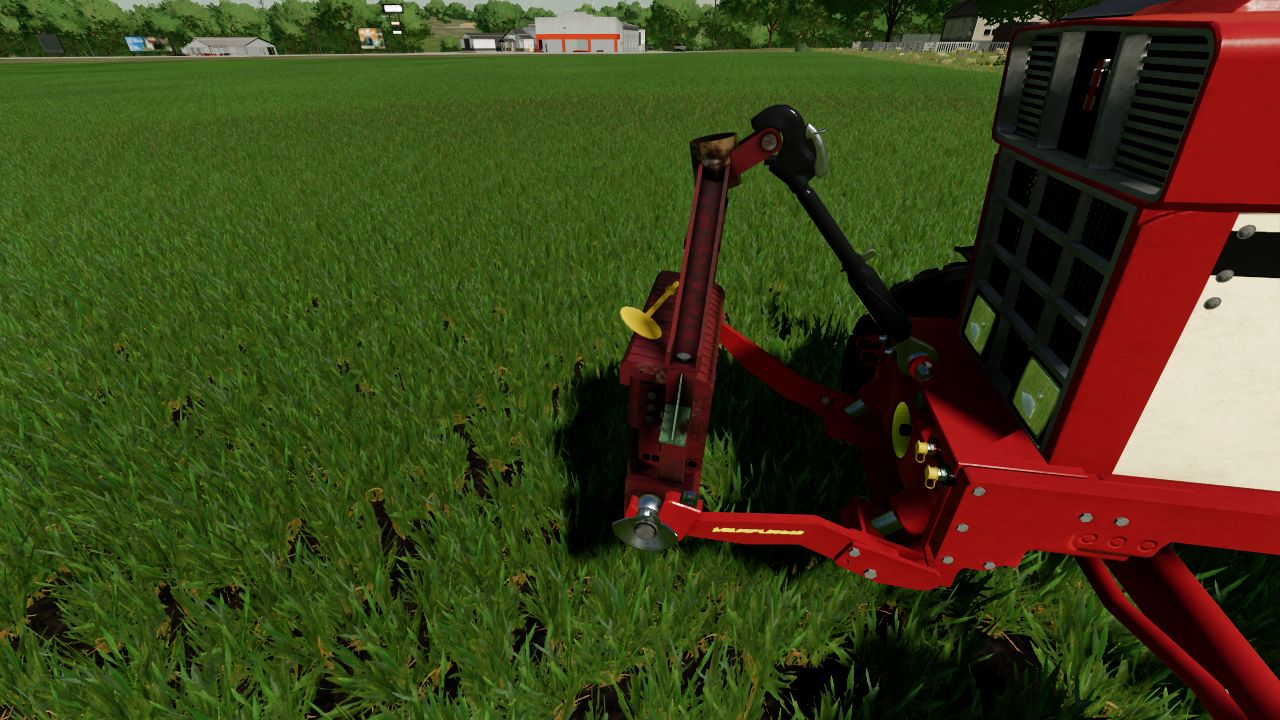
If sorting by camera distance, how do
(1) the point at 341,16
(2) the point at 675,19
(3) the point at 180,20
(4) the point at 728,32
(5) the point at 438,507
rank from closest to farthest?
(5) the point at 438,507
(4) the point at 728,32
(1) the point at 341,16
(3) the point at 180,20
(2) the point at 675,19

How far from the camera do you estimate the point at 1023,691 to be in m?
1.40

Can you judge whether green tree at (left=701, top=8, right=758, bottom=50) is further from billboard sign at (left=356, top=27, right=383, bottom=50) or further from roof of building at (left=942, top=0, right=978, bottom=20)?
billboard sign at (left=356, top=27, right=383, bottom=50)

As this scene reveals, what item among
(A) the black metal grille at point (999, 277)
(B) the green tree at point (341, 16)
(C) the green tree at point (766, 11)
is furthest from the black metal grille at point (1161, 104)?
(B) the green tree at point (341, 16)

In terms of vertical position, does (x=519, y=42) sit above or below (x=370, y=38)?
above

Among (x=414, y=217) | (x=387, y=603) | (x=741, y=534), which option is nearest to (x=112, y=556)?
(x=387, y=603)

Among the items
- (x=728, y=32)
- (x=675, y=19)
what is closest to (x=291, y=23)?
(x=675, y=19)

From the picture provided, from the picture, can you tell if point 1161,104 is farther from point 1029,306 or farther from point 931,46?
point 931,46

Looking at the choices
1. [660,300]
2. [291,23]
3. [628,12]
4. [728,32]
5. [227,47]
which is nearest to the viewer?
[660,300]

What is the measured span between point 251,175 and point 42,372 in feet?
18.0

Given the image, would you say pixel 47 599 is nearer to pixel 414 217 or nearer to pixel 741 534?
pixel 741 534

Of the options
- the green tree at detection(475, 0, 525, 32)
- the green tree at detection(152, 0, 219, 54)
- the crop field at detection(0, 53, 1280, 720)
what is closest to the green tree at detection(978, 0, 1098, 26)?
the crop field at detection(0, 53, 1280, 720)

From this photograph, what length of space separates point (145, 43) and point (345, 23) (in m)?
29.7

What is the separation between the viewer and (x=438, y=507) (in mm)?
2035

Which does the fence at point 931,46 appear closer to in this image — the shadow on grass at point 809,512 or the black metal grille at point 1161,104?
the shadow on grass at point 809,512
